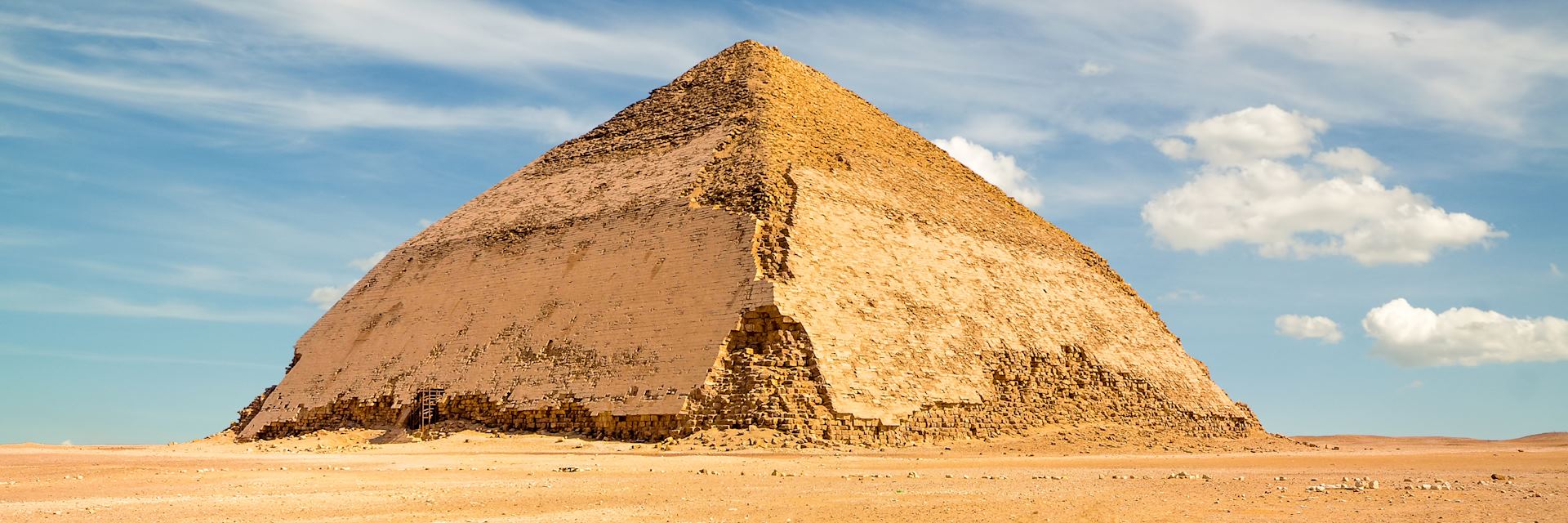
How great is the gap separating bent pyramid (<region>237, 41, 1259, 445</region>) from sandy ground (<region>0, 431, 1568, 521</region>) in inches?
59.3

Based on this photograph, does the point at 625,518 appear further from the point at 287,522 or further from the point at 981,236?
the point at 981,236

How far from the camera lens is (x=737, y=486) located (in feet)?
46.9

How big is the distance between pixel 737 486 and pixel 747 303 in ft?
31.6

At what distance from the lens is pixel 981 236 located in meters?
33.3

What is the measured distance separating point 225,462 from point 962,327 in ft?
50.3

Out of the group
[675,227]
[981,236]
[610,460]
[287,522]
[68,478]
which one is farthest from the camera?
[981,236]

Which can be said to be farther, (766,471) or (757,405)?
(757,405)

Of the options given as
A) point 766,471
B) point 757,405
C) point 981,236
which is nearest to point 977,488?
point 766,471

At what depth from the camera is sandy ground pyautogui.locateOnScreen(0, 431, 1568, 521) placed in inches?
448

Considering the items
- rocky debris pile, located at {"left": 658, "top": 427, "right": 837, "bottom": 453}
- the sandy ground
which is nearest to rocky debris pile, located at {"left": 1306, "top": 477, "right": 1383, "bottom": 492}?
the sandy ground

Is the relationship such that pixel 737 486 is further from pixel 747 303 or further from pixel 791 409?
pixel 747 303

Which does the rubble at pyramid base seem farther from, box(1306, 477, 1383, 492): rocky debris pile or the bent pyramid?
box(1306, 477, 1383, 492): rocky debris pile

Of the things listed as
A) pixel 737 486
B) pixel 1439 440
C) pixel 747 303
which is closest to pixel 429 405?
pixel 747 303

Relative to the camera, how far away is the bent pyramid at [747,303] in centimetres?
2361
